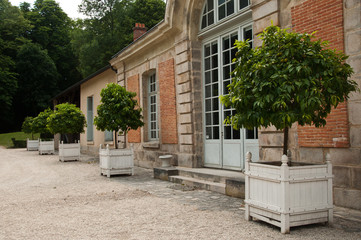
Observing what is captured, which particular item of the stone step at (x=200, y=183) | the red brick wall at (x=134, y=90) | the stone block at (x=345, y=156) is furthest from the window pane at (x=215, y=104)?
the red brick wall at (x=134, y=90)

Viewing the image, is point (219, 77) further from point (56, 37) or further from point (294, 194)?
point (56, 37)

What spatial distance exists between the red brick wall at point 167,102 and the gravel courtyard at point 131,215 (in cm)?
215

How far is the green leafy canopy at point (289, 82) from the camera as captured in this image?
3.72m

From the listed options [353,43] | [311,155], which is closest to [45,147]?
[311,155]

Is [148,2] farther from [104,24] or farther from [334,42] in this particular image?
[334,42]

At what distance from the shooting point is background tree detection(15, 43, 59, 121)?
118 ft

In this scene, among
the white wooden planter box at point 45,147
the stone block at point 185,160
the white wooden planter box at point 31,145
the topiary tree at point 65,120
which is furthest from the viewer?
the white wooden planter box at point 31,145

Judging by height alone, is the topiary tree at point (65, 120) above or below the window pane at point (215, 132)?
above

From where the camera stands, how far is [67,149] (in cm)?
1463

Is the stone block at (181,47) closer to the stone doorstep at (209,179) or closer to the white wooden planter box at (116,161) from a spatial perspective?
the white wooden planter box at (116,161)

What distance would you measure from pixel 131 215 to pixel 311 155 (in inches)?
115

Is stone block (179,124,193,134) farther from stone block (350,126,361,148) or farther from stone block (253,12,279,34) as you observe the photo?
stone block (350,126,361,148)

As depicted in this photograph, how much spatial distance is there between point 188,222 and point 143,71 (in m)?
7.91

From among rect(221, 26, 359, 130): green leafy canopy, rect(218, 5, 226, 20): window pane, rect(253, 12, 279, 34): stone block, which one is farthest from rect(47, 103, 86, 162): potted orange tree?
rect(221, 26, 359, 130): green leafy canopy
